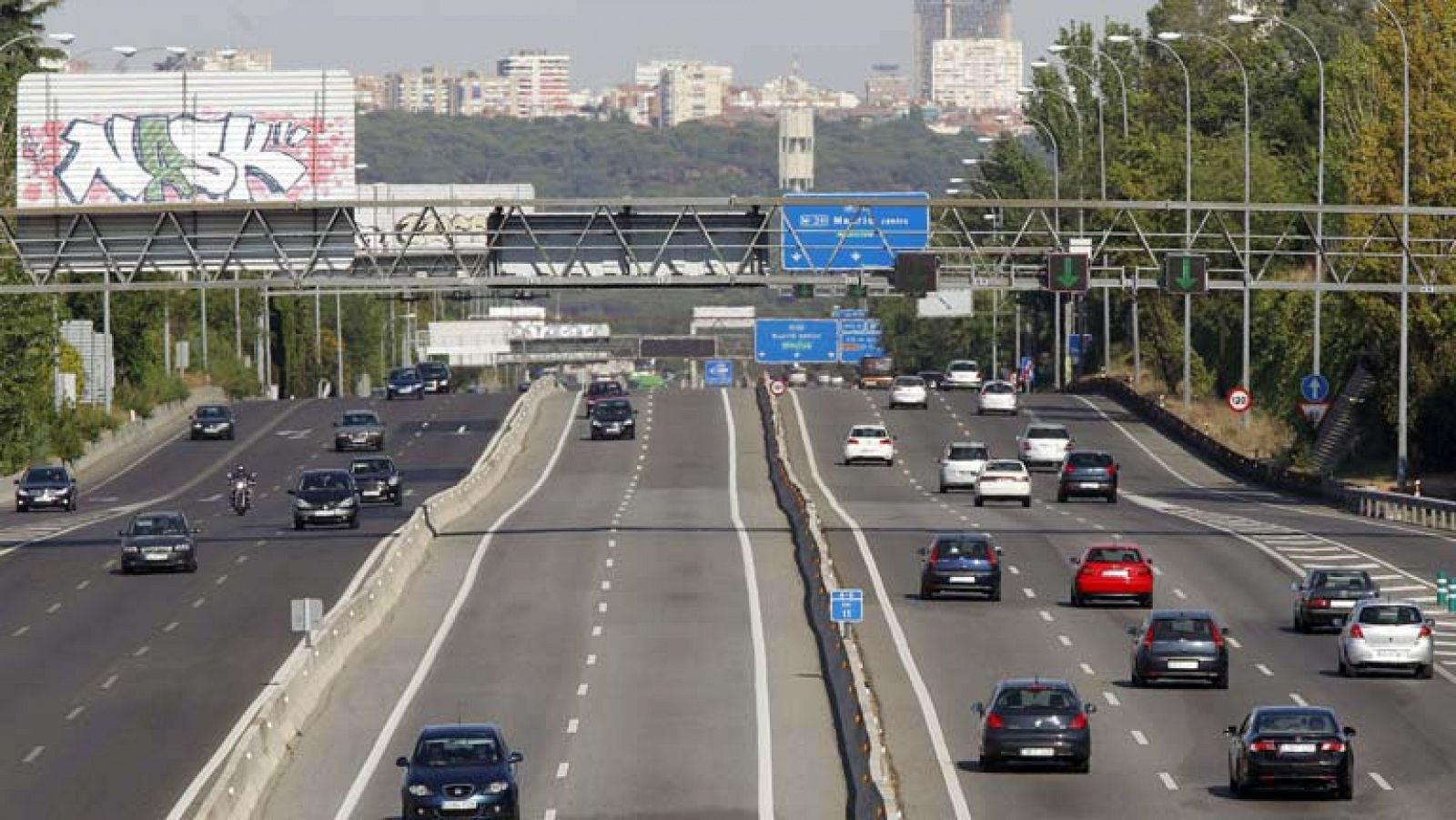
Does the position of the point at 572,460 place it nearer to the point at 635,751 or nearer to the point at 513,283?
the point at 513,283

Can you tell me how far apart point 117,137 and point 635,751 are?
99.0m

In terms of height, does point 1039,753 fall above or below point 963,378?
above

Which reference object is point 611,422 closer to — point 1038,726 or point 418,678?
point 418,678

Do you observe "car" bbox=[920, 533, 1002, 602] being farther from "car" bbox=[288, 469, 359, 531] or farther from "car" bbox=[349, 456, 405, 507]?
"car" bbox=[349, 456, 405, 507]

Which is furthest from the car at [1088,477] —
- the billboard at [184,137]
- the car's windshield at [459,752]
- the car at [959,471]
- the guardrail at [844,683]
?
the billboard at [184,137]

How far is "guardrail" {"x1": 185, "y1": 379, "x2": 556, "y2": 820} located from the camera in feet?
113

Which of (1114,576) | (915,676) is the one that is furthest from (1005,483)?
(915,676)

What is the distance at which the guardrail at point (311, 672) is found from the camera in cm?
3447

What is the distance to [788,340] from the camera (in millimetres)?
170625

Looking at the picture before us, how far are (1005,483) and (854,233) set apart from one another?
1864 cm

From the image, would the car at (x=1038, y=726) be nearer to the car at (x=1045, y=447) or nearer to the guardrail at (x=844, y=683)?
the guardrail at (x=844, y=683)

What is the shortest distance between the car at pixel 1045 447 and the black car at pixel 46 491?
97.3 feet

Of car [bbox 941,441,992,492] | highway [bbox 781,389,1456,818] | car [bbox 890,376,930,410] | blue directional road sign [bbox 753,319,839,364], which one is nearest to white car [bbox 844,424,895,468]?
highway [bbox 781,389,1456,818]

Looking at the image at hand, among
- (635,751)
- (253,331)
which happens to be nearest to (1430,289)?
(635,751)
